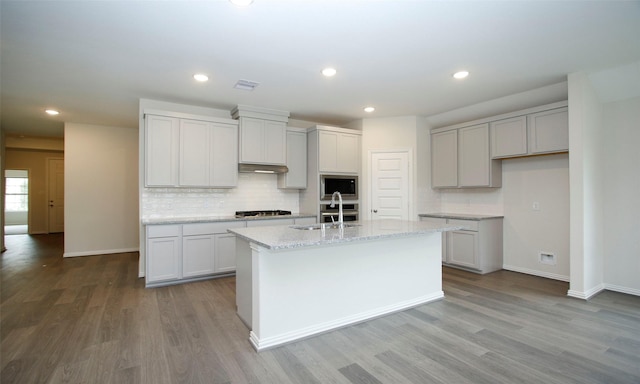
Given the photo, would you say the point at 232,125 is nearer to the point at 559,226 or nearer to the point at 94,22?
the point at 94,22

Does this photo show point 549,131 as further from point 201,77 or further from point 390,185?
point 201,77

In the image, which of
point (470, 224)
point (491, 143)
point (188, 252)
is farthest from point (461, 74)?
point (188, 252)

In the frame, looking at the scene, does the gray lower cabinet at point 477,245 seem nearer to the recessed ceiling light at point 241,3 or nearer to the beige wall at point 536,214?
the beige wall at point 536,214

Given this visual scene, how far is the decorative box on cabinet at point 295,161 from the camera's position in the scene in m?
5.41

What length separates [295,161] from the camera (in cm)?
546

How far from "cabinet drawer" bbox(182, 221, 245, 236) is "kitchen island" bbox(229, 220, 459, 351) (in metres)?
1.54

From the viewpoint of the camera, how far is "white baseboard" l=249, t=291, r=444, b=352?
8.35 ft

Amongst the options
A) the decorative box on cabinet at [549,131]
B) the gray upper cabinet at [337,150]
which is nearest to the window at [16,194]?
the gray upper cabinet at [337,150]

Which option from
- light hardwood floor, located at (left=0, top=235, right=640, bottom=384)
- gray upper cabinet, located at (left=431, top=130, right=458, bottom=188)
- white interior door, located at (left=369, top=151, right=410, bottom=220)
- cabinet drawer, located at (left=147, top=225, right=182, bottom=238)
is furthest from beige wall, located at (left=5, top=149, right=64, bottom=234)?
gray upper cabinet, located at (left=431, top=130, right=458, bottom=188)

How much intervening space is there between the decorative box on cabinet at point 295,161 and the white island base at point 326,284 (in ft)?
7.96

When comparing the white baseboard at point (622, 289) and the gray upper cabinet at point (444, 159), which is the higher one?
the gray upper cabinet at point (444, 159)

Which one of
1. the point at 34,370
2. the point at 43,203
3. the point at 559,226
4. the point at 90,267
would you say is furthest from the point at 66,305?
the point at 43,203

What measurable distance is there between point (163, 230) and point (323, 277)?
249 centimetres

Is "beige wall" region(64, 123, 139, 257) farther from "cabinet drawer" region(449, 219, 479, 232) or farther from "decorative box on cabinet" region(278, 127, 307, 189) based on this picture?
"cabinet drawer" region(449, 219, 479, 232)
